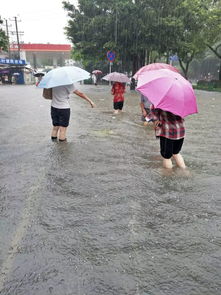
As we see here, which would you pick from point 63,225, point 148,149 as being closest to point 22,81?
point 148,149

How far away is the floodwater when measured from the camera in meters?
2.38

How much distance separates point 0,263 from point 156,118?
10.4 feet

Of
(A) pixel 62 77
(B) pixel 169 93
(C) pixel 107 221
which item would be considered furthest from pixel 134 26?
(C) pixel 107 221

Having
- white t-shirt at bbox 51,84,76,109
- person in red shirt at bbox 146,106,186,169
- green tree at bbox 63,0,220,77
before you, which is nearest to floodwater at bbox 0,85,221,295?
person in red shirt at bbox 146,106,186,169

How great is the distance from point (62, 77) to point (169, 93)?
254cm

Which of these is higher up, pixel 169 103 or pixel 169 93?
pixel 169 93

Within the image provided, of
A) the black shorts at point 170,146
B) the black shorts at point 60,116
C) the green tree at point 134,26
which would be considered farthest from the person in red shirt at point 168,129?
the green tree at point 134,26

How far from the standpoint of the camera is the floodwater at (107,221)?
238cm

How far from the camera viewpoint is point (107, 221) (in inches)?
129

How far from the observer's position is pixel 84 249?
109 inches

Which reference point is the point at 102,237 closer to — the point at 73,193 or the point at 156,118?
the point at 73,193

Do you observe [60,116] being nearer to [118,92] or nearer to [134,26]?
[118,92]

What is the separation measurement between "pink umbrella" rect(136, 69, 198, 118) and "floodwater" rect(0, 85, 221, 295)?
45.0 inches

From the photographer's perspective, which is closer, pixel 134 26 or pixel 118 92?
pixel 118 92
